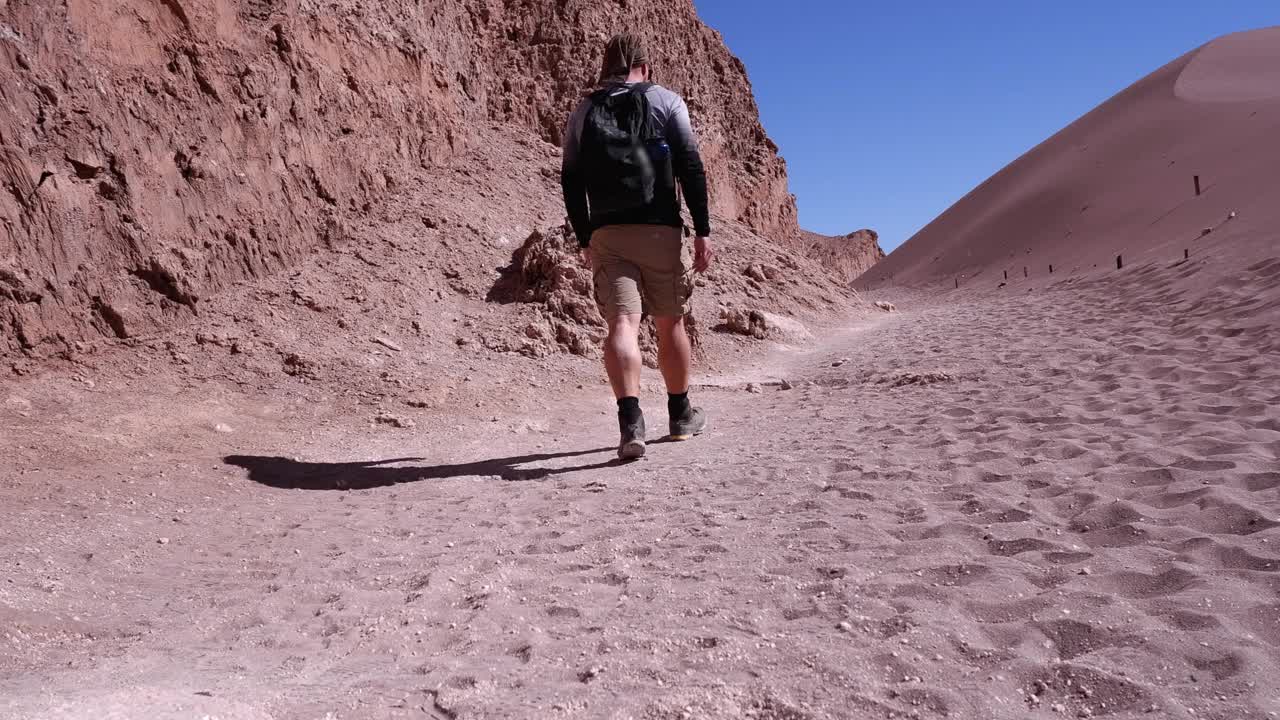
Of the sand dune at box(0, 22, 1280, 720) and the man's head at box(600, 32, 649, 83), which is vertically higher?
the man's head at box(600, 32, 649, 83)

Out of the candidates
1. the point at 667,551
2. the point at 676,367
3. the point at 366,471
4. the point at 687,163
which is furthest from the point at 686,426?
the point at 667,551

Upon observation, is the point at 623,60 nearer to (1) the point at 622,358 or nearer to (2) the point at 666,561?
(1) the point at 622,358

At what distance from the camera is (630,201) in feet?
12.4

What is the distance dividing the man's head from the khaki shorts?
0.79 m

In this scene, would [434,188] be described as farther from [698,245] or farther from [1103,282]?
[1103,282]

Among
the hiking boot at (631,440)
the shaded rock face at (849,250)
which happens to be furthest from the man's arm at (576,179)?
the shaded rock face at (849,250)

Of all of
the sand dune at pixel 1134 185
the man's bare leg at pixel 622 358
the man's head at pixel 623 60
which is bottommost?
the man's bare leg at pixel 622 358

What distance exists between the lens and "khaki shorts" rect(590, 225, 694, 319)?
3.83 metres

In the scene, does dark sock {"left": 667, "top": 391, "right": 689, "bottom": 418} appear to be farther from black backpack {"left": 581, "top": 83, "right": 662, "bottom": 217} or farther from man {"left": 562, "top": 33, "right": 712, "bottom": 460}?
black backpack {"left": 581, "top": 83, "right": 662, "bottom": 217}

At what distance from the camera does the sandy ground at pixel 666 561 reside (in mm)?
1591

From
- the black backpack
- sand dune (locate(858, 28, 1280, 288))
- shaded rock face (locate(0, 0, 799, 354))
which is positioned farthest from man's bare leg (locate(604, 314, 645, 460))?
sand dune (locate(858, 28, 1280, 288))

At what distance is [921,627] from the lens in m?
1.79

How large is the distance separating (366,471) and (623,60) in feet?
7.78

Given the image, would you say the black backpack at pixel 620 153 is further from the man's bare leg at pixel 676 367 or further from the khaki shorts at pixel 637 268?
the man's bare leg at pixel 676 367
